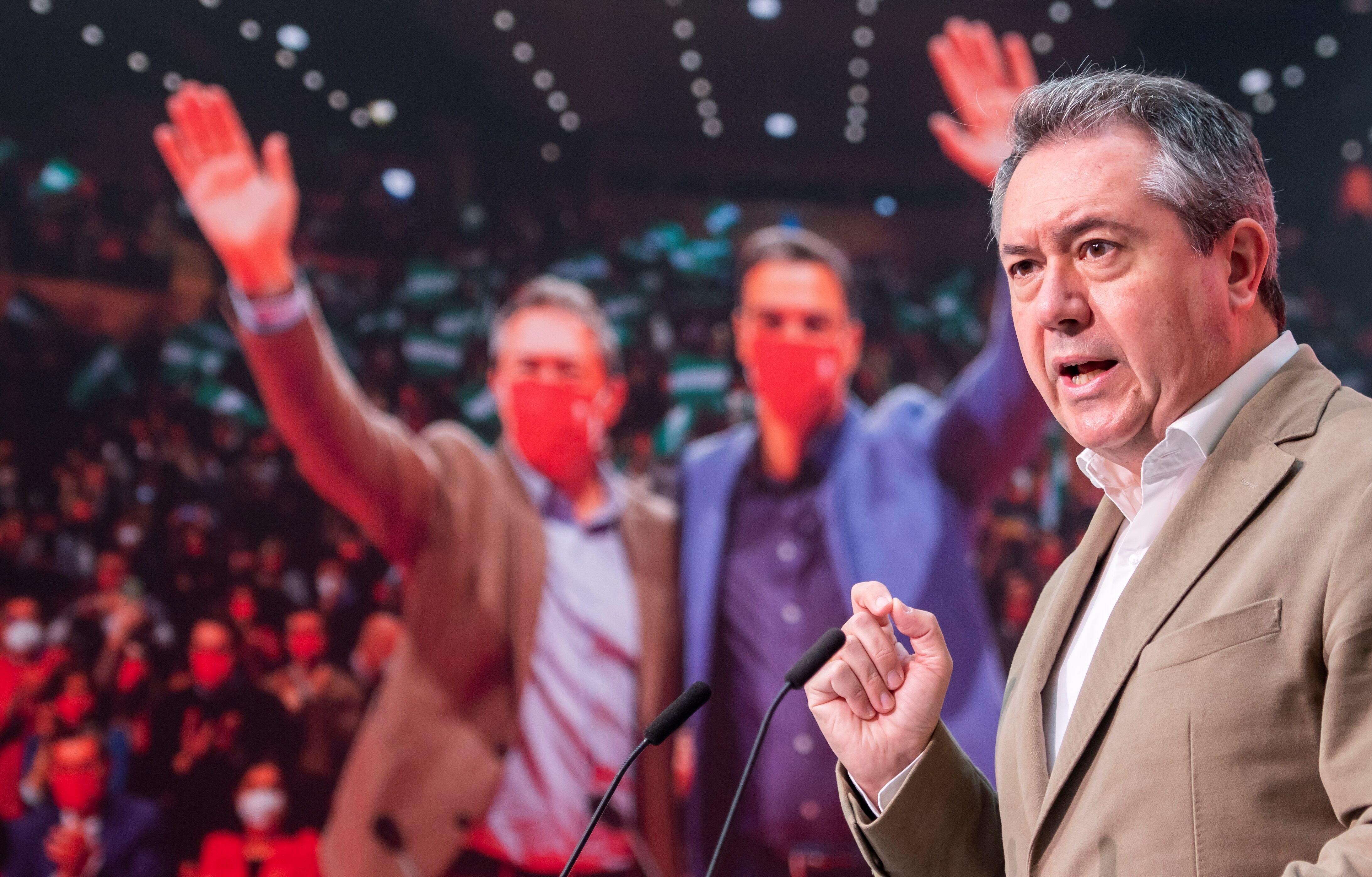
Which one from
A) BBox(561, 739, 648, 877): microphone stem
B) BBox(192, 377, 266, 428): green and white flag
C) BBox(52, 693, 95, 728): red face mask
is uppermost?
BBox(192, 377, 266, 428): green and white flag

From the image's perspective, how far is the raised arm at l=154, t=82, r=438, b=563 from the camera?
4.01 metres

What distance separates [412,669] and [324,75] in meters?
2.58

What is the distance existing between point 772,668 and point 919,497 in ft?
2.99

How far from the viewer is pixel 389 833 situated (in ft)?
12.7

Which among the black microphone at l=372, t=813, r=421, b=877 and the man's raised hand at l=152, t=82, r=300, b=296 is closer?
the black microphone at l=372, t=813, r=421, b=877

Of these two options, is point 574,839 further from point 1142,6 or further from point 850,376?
point 1142,6

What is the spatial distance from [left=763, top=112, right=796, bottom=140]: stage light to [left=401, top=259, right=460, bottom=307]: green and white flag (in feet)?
4.98

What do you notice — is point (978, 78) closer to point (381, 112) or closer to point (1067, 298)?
point (381, 112)

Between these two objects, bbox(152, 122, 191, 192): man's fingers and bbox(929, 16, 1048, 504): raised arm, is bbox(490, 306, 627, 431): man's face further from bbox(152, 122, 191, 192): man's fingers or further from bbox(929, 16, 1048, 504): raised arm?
bbox(152, 122, 191, 192): man's fingers

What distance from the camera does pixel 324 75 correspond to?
4.30 metres

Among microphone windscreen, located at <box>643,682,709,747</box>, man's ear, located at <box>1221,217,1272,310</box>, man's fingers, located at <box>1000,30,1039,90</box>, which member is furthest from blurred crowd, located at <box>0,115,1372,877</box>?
man's ear, located at <box>1221,217,1272,310</box>

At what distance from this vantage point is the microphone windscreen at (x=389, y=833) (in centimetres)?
385

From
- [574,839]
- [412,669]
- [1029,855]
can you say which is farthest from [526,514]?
[1029,855]

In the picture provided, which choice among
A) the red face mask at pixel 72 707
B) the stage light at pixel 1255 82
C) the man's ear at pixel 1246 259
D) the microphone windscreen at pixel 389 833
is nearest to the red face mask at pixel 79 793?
the red face mask at pixel 72 707
